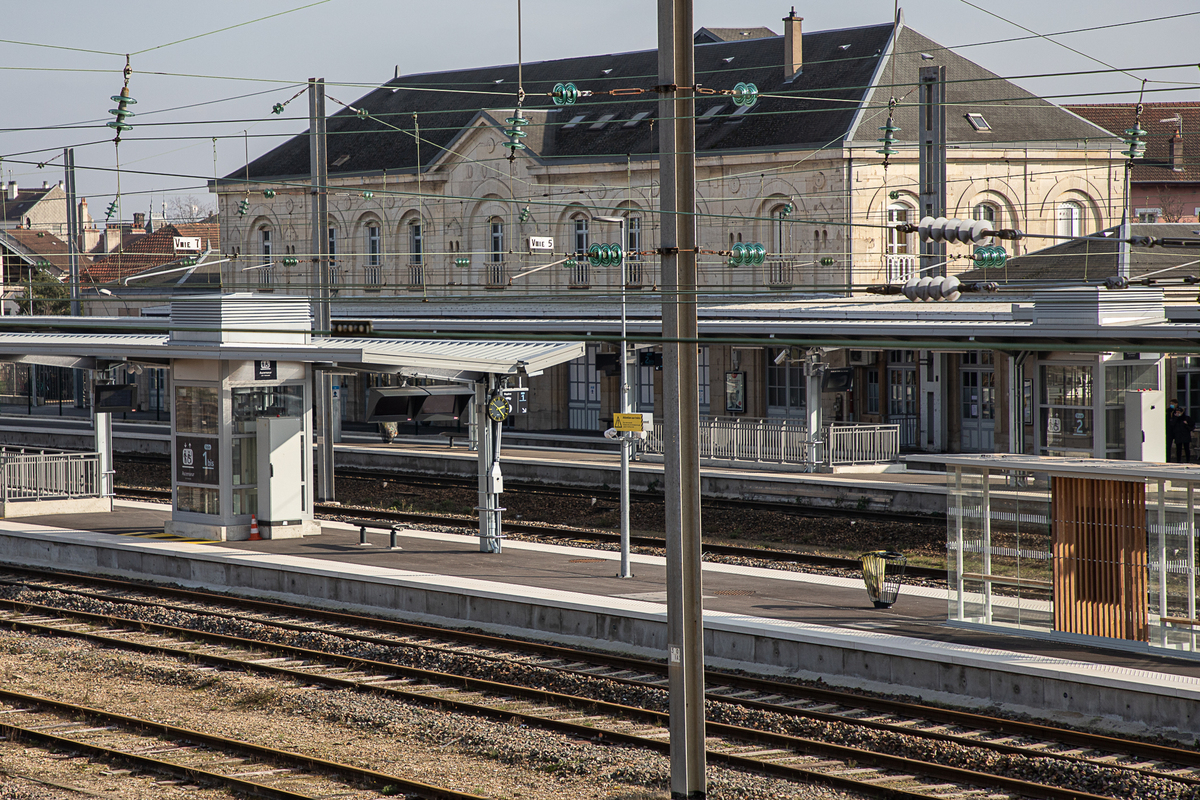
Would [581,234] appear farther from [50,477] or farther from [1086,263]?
[50,477]

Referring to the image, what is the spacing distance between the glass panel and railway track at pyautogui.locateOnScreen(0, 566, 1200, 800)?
3.57 m

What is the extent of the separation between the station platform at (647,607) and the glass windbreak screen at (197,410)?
6.33 ft

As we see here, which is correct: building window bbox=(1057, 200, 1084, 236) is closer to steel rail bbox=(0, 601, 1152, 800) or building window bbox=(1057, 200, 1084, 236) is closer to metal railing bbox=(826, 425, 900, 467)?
metal railing bbox=(826, 425, 900, 467)

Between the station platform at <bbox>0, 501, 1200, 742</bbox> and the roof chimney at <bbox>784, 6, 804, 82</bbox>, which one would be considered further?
the roof chimney at <bbox>784, 6, 804, 82</bbox>

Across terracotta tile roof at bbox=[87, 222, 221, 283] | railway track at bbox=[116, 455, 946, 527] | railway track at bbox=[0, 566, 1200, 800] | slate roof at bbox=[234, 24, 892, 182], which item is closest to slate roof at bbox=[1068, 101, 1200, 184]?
slate roof at bbox=[234, 24, 892, 182]

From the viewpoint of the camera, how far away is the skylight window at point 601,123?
43.4 metres

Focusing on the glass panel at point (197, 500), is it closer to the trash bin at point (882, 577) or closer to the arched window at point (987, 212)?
the trash bin at point (882, 577)

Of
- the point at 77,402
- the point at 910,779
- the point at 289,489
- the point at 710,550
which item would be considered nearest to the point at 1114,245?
the point at 710,550

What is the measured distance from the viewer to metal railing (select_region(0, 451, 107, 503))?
970 inches

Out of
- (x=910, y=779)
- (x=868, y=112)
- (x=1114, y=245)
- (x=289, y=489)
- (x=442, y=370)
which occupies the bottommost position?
(x=910, y=779)

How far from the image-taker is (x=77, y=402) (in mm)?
55656

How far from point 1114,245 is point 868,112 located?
8.78 meters

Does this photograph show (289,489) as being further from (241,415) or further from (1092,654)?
(1092,654)

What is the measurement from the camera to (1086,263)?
30594 mm
